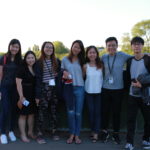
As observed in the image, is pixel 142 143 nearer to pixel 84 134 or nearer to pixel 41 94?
pixel 84 134

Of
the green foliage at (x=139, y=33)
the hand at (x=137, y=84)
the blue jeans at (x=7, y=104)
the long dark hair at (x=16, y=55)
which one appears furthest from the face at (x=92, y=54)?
the green foliage at (x=139, y=33)

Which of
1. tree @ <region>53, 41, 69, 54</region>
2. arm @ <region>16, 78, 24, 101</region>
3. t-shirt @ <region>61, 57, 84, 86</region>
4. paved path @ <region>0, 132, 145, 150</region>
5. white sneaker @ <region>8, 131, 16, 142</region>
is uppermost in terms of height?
tree @ <region>53, 41, 69, 54</region>

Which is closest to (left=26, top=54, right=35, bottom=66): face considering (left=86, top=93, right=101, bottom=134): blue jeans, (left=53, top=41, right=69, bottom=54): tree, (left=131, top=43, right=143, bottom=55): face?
(left=86, top=93, right=101, bottom=134): blue jeans

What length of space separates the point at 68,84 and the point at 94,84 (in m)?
0.54

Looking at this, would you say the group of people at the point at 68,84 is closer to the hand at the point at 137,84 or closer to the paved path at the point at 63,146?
the paved path at the point at 63,146

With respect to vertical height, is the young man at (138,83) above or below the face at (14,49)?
below

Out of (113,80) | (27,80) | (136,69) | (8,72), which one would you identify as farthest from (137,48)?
(8,72)

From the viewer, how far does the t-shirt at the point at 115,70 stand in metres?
4.69

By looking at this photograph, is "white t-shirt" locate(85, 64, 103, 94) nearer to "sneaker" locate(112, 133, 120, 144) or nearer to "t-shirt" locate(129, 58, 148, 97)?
"t-shirt" locate(129, 58, 148, 97)

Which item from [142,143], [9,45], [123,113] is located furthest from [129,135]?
[9,45]

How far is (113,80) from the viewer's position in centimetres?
470

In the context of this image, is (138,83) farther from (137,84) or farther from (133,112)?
(133,112)

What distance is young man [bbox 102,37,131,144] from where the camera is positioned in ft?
15.4

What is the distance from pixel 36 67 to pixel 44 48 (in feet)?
1.43
